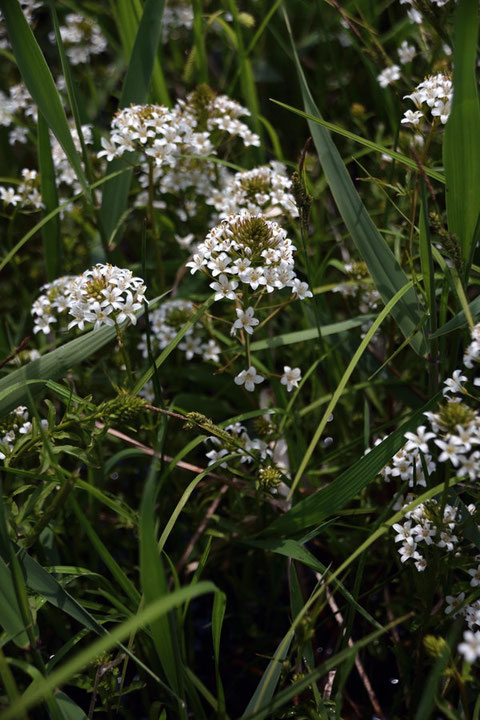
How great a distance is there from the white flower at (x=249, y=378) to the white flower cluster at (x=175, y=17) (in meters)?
2.53

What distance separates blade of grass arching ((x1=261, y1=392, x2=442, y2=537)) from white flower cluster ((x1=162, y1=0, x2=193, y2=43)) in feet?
9.47

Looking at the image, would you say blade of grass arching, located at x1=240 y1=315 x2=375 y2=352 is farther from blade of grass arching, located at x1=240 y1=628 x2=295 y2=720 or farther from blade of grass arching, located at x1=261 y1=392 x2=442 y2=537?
blade of grass arching, located at x1=240 y1=628 x2=295 y2=720

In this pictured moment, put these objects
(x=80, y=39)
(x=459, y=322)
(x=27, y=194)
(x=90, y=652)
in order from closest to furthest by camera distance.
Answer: (x=90, y=652) → (x=459, y=322) → (x=27, y=194) → (x=80, y=39)

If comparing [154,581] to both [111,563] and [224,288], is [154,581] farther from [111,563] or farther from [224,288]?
[224,288]

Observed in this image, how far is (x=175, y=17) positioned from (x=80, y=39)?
0.57m

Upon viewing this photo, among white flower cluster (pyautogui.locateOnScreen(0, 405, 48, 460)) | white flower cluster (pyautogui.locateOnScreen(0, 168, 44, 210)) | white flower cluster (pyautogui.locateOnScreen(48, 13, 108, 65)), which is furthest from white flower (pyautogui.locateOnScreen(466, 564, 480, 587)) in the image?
white flower cluster (pyautogui.locateOnScreen(48, 13, 108, 65))

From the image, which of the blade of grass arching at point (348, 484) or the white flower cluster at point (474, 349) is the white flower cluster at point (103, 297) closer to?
the blade of grass arching at point (348, 484)

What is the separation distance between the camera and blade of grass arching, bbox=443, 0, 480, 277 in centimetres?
173

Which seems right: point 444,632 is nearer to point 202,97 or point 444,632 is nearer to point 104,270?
point 104,270

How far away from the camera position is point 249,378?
214 cm

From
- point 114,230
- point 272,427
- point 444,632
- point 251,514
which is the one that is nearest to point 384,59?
point 114,230

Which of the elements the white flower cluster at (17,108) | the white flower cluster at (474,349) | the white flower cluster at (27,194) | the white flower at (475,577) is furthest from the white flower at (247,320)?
the white flower cluster at (17,108)

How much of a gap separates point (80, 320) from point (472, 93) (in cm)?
132

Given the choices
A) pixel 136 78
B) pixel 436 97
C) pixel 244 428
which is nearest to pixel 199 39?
pixel 136 78
